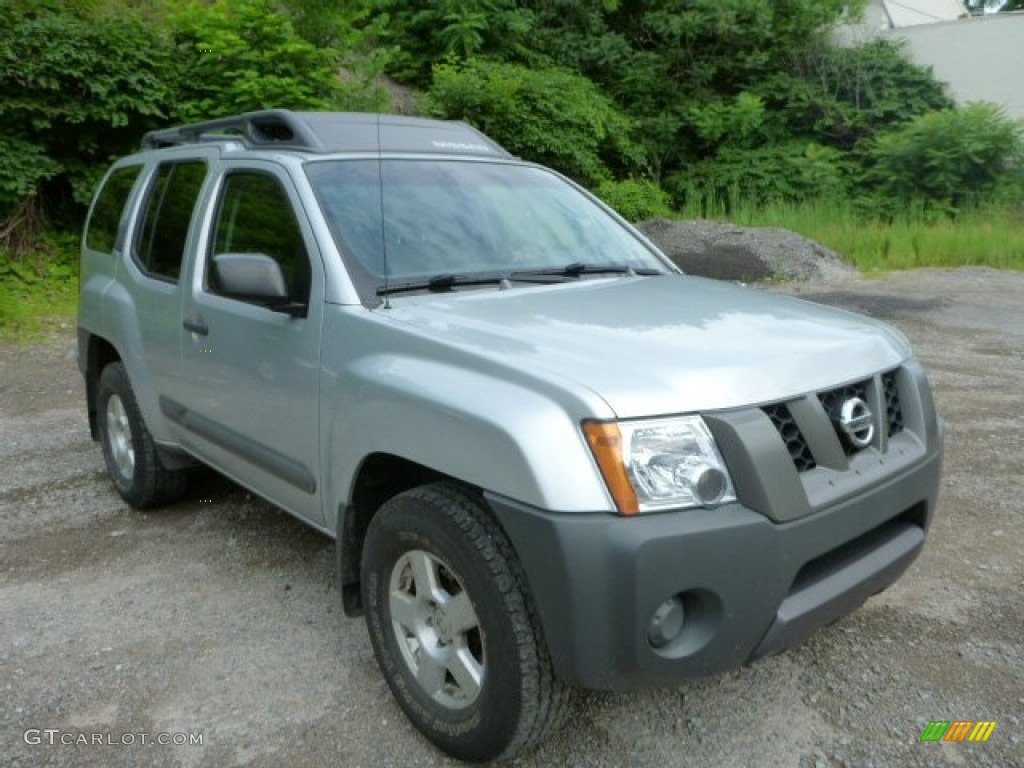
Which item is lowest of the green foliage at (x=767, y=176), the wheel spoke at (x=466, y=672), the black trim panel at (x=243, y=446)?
the wheel spoke at (x=466, y=672)

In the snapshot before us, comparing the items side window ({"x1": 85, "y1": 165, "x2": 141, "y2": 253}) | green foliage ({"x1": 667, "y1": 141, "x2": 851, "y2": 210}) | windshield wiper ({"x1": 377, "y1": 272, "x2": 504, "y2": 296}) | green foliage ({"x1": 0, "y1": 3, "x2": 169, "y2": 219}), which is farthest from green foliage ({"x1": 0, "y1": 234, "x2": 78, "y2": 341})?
green foliage ({"x1": 667, "y1": 141, "x2": 851, "y2": 210})

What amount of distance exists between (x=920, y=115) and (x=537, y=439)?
21646 millimetres

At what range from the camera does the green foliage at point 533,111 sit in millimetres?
15289

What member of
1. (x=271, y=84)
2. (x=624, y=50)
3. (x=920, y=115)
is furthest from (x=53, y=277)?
(x=920, y=115)

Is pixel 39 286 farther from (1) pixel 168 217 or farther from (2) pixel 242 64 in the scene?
(1) pixel 168 217

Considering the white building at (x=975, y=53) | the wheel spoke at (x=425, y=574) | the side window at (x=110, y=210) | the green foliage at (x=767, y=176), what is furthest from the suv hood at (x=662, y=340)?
the white building at (x=975, y=53)

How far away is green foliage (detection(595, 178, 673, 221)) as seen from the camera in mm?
17016

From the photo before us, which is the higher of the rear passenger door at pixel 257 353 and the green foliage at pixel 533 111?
the green foliage at pixel 533 111

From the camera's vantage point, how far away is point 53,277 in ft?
34.9

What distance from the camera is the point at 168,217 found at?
4.12 meters

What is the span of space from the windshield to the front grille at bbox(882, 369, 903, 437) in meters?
1.21

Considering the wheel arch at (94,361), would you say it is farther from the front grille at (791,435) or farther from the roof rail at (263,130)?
the front grille at (791,435)

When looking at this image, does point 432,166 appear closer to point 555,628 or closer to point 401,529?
point 401,529

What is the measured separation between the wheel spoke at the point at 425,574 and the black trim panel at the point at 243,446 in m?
0.65
